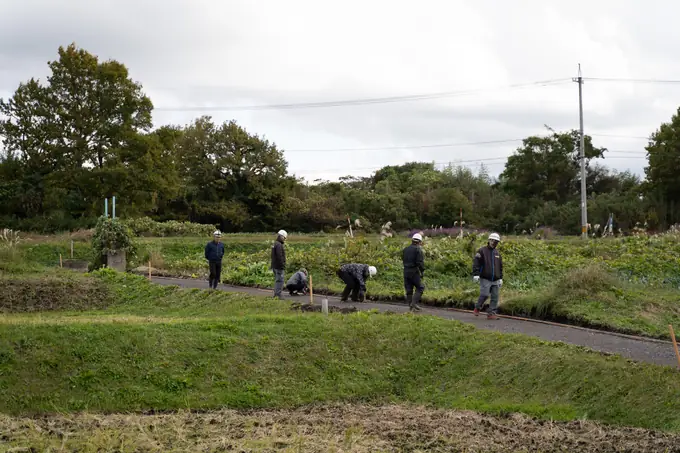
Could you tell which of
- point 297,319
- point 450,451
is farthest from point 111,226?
point 450,451

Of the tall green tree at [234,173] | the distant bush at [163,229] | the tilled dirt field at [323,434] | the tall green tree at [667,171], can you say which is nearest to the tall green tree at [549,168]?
the tall green tree at [667,171]

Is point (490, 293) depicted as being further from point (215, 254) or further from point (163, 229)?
point (163, 229)

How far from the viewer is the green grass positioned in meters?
11.0

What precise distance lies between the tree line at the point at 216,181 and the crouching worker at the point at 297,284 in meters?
27.2

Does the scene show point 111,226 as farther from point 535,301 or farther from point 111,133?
point 111,133

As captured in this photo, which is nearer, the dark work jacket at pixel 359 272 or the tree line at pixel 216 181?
Result: the dark work jacket at pixel 359 272

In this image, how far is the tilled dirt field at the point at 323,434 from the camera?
889 centimetres

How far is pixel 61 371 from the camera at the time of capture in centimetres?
1264

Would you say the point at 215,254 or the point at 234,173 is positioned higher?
the point at 234,173

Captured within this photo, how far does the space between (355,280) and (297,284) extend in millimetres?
2209

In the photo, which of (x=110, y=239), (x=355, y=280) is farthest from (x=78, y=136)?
(x=355, y=280)

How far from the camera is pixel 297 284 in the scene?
69.1ft

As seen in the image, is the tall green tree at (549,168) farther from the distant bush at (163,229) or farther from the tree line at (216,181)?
the distant bush at (163,229)

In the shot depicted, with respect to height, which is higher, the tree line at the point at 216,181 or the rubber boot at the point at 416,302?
the tree line at the point at 216,181
